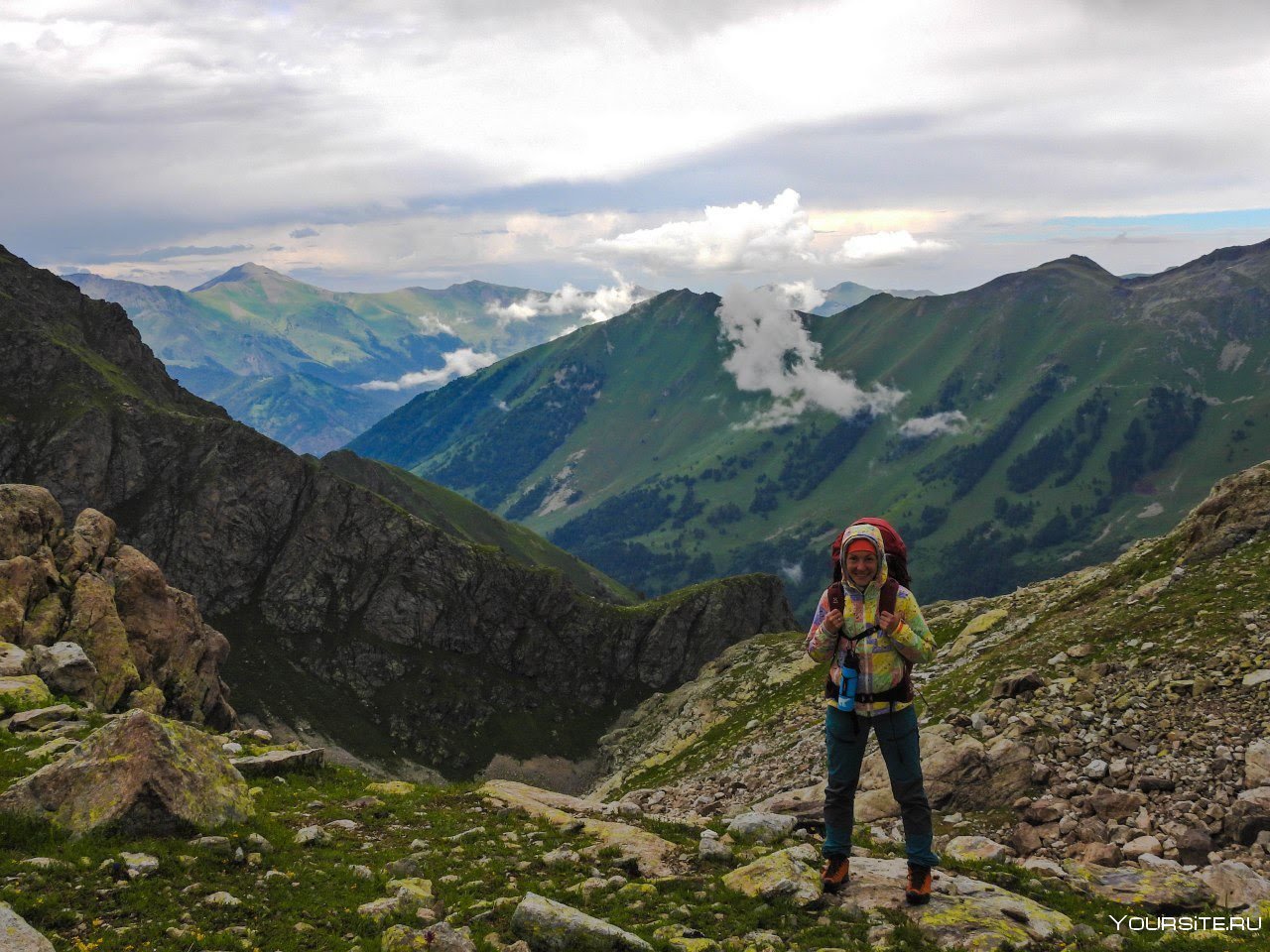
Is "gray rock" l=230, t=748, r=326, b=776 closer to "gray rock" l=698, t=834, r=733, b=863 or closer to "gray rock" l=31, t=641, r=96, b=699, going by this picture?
"gray rock" l=31, t=641, r=96, b=699

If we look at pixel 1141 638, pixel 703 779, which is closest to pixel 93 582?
pixel 703 779

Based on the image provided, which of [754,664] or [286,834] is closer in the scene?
[286,834]

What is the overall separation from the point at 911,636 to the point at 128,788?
16.2 m

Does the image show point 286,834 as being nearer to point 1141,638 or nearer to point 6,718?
point 6,718

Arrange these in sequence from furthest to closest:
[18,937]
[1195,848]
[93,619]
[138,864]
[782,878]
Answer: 1. [93,619]
2. [1195,848]
3. [782,878]
4. [138,864]
5. [18,937]

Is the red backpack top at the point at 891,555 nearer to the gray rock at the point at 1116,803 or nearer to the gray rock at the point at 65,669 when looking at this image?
the gray rock at the point at 1116,803

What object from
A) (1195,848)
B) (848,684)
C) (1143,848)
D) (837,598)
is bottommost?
(1143,848)

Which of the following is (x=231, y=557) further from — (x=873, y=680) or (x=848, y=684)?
(x=873, y=680)

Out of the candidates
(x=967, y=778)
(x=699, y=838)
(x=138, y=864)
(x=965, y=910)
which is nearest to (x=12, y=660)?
(x=138, y=864)

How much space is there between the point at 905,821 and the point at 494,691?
643ft

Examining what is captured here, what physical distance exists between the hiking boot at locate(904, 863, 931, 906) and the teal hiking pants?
0.44ft

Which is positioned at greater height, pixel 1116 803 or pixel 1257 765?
pixel 1257 765

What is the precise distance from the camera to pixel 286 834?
57.5 ft
